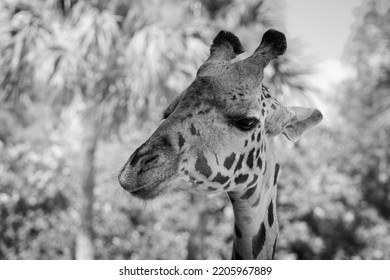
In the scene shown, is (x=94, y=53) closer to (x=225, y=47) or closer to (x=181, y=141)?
(x=225, y=47)

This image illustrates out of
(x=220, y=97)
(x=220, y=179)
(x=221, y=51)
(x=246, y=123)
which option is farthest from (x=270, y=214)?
(x=221, y=51)

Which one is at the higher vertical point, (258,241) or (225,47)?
(225,47)

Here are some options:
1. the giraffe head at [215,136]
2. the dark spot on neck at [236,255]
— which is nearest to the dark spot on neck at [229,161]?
the giraffe head at [215,136]

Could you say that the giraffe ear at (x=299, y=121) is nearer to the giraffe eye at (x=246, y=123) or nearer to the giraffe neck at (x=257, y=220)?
the giraffe neck at (x=257, y=220)

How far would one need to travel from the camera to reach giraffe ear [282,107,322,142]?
2.40 m

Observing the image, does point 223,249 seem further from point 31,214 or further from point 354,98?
point 354,98

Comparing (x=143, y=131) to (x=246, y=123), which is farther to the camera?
(x=143, y=131)

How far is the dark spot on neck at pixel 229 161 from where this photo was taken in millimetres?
2008

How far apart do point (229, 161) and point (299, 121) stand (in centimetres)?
62

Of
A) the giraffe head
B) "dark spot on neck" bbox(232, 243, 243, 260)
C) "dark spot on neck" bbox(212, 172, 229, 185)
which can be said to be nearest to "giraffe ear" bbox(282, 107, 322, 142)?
the giraffe head

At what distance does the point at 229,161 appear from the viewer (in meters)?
2.02

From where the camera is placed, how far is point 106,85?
8.14 meters

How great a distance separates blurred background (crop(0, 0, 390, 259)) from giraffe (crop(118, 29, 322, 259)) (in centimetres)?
429
